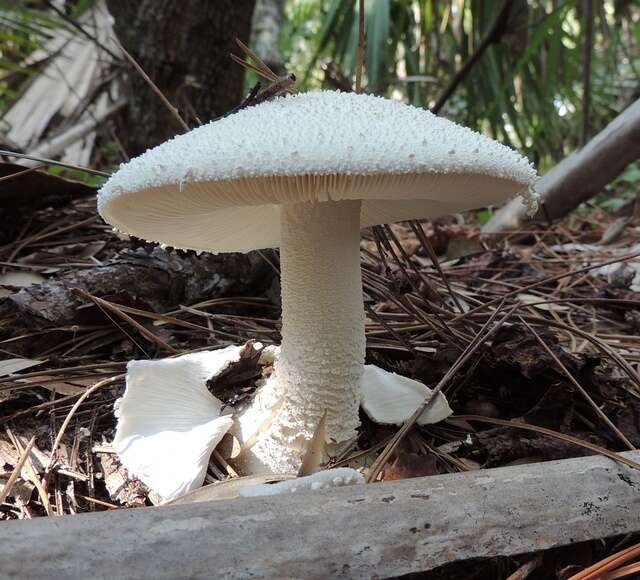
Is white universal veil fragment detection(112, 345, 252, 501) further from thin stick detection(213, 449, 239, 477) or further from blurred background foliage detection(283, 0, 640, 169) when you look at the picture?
blurred background foliage detection(283, 0, 640, 169)

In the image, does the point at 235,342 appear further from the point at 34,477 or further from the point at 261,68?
the point at 261,68

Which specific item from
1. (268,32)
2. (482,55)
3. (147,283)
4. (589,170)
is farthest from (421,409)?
(268,32)

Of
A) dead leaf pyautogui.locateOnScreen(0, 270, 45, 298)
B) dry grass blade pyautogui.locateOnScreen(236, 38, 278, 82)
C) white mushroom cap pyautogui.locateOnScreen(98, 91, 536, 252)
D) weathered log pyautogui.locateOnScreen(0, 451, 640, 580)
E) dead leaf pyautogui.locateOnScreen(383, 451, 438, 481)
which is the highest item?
dry grass blade pyautogui.locateOnScreen(236, 38, 278, 82)

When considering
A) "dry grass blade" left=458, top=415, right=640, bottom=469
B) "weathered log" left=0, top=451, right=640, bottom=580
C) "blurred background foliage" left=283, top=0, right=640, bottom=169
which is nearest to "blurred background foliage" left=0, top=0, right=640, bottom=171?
"blurred background foliage" left=283, top=0, right=640, bottom=169

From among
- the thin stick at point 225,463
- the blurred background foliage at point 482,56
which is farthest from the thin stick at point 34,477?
the blurred background foliage at point 482,56

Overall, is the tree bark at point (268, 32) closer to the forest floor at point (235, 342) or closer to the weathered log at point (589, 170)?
the weathered log at point (589, 170)
